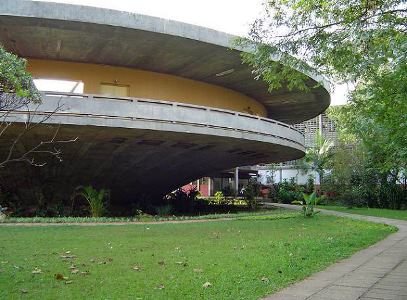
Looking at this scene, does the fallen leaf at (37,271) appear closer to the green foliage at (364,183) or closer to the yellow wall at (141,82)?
the yellow wall at (141,82)

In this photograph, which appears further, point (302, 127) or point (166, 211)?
point (302, 127)

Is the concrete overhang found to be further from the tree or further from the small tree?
the small tree

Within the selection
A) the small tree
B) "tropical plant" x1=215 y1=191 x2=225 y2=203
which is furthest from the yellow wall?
the small tree

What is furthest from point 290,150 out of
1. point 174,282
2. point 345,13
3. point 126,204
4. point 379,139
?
point 174,282

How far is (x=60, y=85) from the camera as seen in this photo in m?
19.3

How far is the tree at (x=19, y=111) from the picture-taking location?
6430 mm

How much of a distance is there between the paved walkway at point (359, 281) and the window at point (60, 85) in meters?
14.1

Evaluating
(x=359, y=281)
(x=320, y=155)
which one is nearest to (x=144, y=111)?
(x=359, y=281)

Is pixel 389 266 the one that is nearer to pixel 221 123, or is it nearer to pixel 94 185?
pixel 221 123

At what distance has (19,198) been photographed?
800 inches

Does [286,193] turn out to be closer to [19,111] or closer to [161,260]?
[19,111]

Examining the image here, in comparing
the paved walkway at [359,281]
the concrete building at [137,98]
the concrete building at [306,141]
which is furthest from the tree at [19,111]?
the concrete building at [306,141]

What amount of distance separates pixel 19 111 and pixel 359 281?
11776mm

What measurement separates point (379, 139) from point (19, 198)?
15.7 meters
